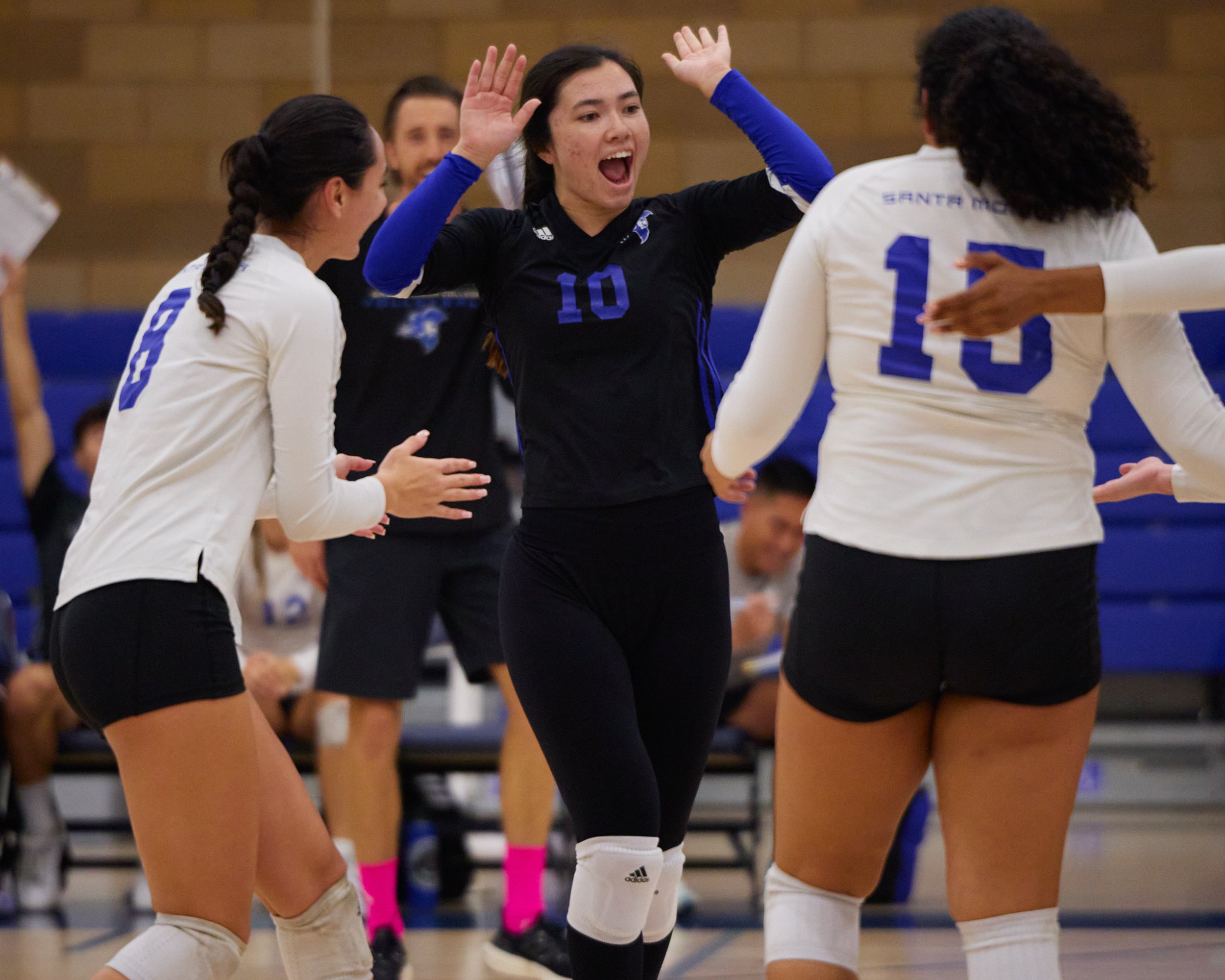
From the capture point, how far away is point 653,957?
255 centimetres

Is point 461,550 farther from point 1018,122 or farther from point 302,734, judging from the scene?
point 1018,122

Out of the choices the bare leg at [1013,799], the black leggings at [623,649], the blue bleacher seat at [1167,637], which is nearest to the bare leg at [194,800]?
the black leggings at [623,649]

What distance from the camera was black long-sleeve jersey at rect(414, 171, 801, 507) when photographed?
2.43 metres

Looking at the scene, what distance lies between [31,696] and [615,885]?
2.84m

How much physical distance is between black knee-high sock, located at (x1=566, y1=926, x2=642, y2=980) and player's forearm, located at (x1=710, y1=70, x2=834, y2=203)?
1.27m

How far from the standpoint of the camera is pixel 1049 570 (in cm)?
177

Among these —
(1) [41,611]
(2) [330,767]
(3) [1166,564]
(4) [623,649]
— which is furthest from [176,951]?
(3) [1166,564]

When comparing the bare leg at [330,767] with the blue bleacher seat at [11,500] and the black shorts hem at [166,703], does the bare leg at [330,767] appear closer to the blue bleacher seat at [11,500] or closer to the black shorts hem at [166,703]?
the black shorts hem at [166,703]

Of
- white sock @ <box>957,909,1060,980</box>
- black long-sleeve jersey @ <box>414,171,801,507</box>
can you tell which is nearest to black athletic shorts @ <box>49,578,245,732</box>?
black long-sleeve jersey @ <box>414,171,801,507</box>

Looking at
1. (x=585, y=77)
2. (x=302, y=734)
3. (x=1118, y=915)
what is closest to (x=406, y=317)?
(x=585, y=77)

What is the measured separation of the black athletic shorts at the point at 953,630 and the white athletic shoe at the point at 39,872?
336 cm

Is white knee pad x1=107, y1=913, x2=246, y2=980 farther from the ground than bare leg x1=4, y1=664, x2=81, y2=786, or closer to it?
farther from the ground

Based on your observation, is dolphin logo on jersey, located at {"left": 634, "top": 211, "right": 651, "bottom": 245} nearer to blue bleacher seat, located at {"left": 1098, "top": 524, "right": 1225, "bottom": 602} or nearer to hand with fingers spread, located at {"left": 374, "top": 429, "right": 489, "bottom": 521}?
hand with fingers spread, located at {"left": 374, "top": 429, "right": 489, "bottom": 521}

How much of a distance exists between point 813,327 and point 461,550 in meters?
1.96
